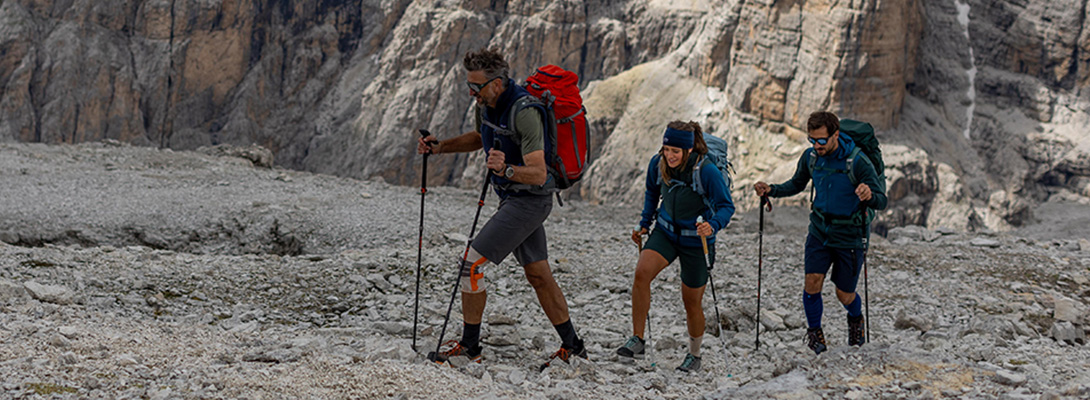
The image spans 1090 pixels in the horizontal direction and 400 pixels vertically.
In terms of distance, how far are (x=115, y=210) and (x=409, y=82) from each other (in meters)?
71.9

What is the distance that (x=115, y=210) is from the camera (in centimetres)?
1492

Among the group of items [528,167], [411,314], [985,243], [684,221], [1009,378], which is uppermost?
[528,167]

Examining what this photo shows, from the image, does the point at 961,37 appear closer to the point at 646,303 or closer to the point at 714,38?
the point at 714,38

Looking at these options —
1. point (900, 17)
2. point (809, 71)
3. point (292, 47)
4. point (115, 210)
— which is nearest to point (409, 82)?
point (292, 47)

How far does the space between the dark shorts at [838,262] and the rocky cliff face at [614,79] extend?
5226 cm

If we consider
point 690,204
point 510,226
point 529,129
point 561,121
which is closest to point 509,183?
point 510,226

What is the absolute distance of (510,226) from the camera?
590 cm

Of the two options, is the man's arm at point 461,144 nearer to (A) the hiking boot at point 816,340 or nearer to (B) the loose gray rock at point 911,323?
(A) the hiking boot at point 816,340

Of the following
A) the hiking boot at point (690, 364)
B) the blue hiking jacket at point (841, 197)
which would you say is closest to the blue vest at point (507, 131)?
the hiking boot at point (690, 364)

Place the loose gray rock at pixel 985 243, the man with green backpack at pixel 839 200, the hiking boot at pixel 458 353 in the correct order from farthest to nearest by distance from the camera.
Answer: the loose gray rock at pixel 985 243 < the man with green backpack at pixel 839 200 < the hiking boot at pixel 458 353

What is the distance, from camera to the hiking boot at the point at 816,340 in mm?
7223

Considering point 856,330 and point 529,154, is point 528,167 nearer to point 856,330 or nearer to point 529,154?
point 529,154

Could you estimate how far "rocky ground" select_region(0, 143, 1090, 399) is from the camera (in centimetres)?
520

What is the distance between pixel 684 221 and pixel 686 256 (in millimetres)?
300
